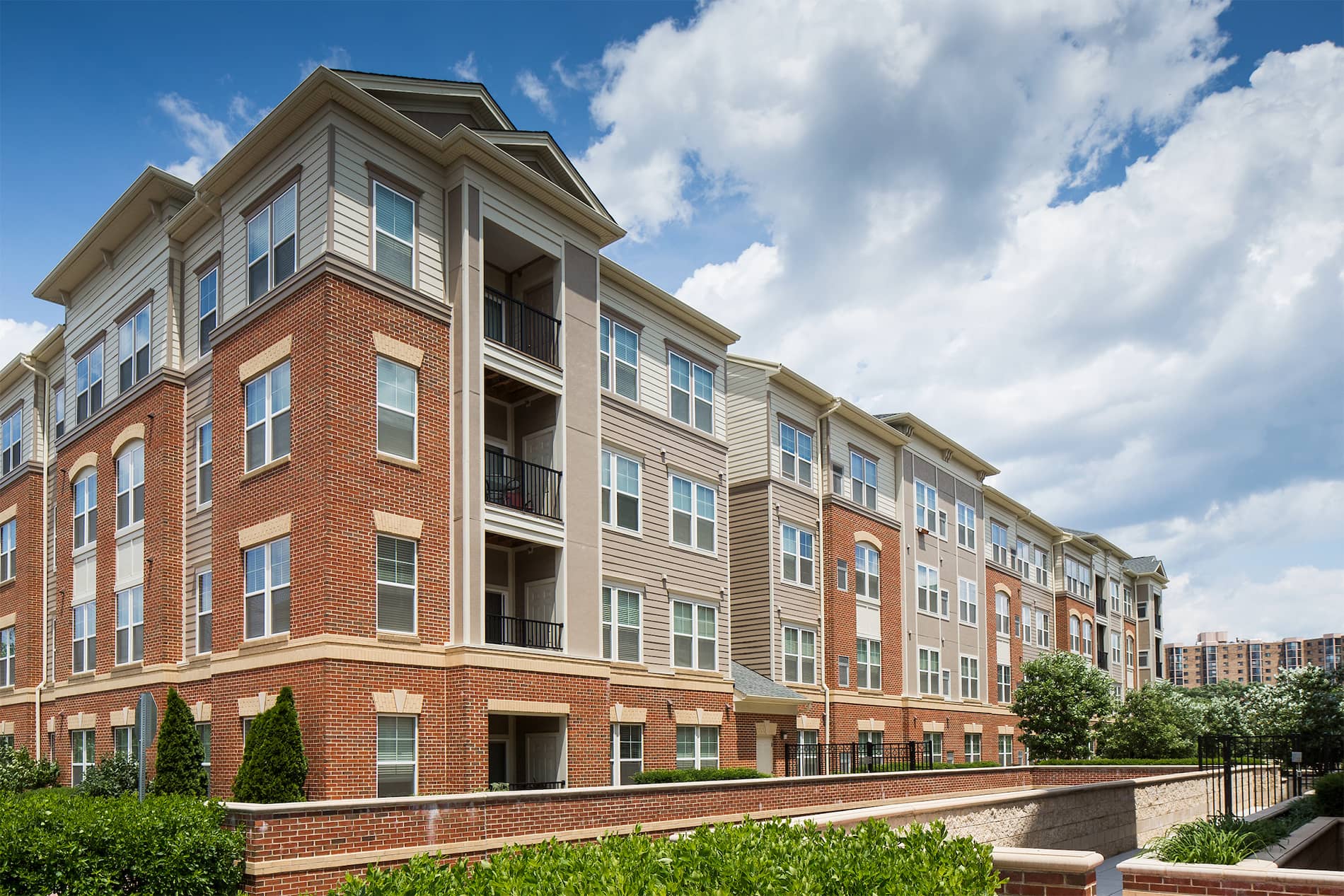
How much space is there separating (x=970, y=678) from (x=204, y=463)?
33387 mm

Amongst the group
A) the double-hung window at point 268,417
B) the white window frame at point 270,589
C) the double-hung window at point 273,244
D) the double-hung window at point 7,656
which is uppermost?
the double-hung window at point 273,244

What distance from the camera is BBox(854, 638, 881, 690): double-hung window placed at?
37719 mm

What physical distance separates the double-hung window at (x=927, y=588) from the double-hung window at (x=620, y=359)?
61.9 feet

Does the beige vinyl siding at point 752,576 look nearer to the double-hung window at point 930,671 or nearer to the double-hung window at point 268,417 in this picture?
the double-hung window at point 930,671

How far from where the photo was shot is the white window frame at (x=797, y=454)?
35188 millimetres

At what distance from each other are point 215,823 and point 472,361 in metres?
10.4

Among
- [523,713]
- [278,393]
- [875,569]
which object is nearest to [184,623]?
[278,393]

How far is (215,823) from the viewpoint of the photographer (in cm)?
1411

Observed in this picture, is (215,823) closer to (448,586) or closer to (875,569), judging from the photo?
(448,586)

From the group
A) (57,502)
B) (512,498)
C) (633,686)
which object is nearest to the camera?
(512,498)

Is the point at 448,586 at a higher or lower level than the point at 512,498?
lower

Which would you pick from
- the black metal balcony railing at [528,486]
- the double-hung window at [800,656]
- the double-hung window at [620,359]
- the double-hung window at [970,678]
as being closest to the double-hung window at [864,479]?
the double-hung window at [800,656]

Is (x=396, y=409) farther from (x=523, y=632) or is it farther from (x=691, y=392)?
(x=691, y=392)

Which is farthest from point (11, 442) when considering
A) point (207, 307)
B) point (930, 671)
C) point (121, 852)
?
point (930, 671)
